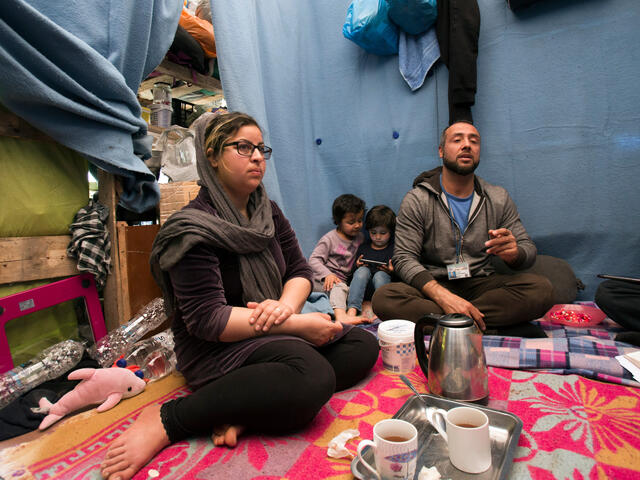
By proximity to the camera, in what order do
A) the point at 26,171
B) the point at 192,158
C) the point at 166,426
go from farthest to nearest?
the point at 192,158 < the point at 26,171 < the point at 166,426

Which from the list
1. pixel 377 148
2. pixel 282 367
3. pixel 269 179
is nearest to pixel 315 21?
→ pixel 377 148

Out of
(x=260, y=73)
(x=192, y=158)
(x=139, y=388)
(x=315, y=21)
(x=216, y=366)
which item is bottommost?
(x=139, y=388)

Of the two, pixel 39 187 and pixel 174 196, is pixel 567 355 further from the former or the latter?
pixel 39 187

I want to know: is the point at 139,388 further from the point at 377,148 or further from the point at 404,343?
the point at 377,148

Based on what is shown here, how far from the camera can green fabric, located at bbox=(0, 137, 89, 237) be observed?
1486 mm

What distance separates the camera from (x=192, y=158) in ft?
7.46

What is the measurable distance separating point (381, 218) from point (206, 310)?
5.06ft

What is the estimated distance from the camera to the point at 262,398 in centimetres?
96

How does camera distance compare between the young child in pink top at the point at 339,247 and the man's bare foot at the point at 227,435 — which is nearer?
the man's bare foot at the point at 227,435

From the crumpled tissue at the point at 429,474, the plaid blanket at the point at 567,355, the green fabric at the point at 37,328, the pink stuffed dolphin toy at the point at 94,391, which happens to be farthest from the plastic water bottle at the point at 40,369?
the plaid blanket at the point at 567,355

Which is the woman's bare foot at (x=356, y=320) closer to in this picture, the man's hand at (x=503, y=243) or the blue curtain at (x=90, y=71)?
the man's hand at (x=503, y=243)

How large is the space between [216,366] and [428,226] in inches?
49.3

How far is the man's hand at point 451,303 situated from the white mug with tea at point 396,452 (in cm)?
88

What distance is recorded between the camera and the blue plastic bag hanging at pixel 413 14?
2119 mm
